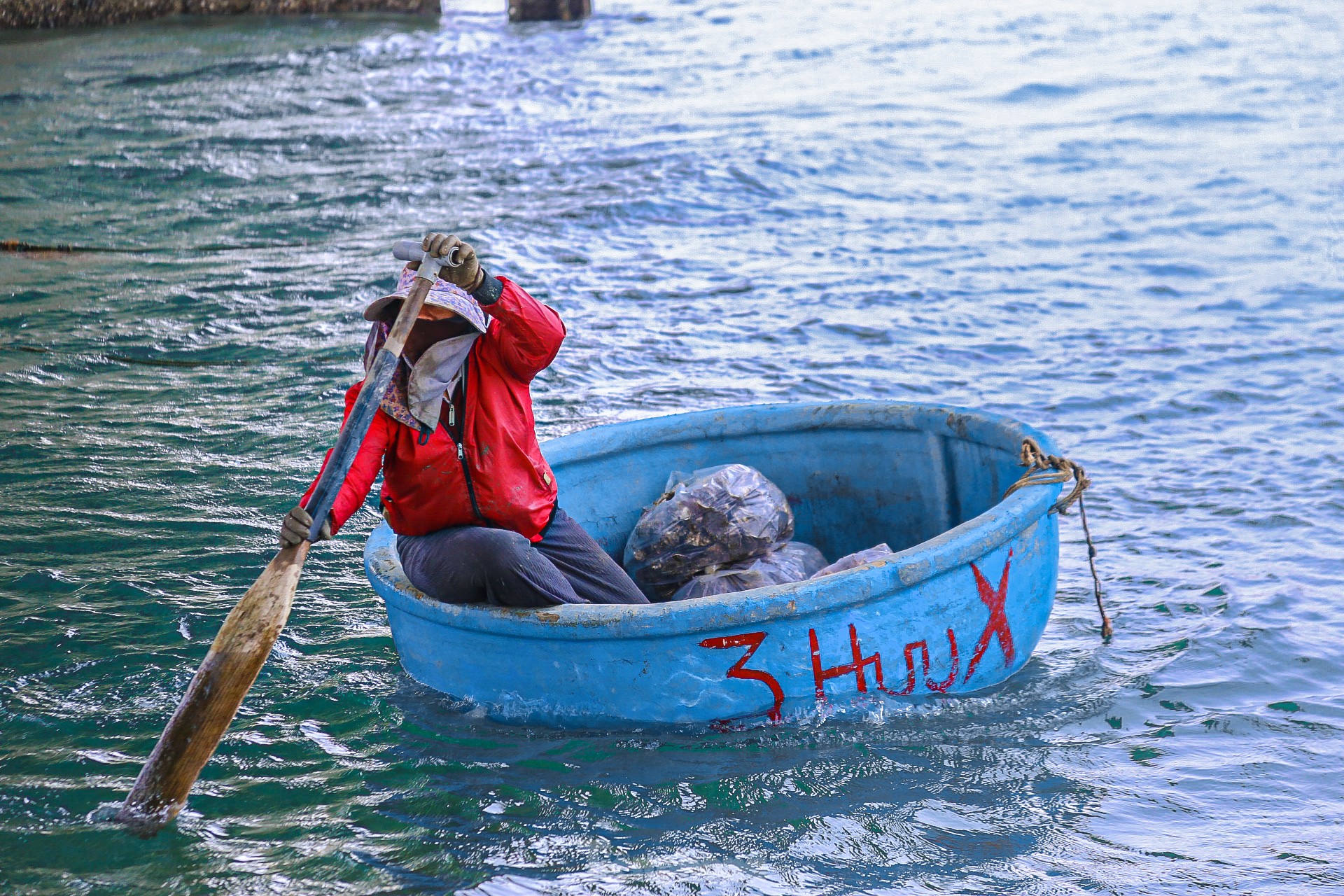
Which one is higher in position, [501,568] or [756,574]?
[501,568]

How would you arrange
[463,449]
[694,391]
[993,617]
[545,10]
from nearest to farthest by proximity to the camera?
1. [463,449]
2. [993,617]
3. [694,391]
4. [545,10]

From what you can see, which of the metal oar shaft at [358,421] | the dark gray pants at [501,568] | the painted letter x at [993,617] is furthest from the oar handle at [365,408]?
the painted letter x at [993,617]

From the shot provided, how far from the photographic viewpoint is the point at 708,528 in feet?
13.0

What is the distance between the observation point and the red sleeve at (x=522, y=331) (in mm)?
3338

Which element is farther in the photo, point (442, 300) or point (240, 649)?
point (442, 300)

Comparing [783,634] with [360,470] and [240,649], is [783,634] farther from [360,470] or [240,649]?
[240,649]

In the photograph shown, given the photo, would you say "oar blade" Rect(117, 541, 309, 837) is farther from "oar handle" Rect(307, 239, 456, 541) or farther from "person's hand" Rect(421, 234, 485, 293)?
"person's hand" Rect(421, 234, 485, 293)

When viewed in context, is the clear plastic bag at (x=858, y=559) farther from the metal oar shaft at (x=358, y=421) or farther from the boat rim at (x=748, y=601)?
the metal oar shaft at (x=358, y=421)

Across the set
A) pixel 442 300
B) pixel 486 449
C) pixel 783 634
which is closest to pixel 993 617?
pixel 783 634

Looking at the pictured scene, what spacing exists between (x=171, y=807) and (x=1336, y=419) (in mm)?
5412

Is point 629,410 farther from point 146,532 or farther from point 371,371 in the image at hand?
point 371,371

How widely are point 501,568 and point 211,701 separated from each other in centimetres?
77

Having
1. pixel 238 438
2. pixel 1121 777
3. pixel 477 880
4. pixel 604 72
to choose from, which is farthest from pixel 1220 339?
pixel 604 72

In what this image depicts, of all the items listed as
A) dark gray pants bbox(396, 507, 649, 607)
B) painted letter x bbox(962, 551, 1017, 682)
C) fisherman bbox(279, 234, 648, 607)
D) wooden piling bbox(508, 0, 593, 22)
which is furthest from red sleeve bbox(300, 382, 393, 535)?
wooden piling bbox(508, 0, 593, 22)
